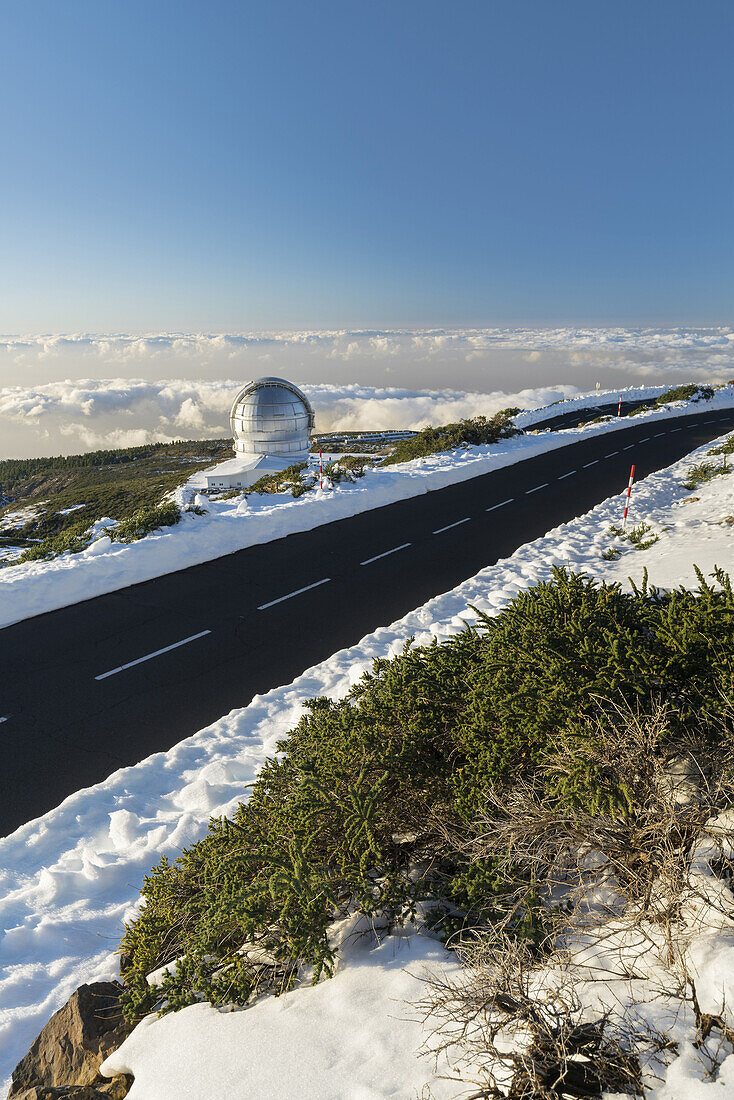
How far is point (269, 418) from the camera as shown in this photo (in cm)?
4250

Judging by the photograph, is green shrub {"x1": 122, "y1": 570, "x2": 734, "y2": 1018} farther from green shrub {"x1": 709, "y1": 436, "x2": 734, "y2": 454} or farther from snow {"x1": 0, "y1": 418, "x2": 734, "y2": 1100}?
green shrub {"x1": 709, "y1": 436, "x2": 734, "y2": 454}

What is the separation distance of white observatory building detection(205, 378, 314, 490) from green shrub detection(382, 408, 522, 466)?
17435 mm

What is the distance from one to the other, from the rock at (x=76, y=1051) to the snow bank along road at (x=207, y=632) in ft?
8.19

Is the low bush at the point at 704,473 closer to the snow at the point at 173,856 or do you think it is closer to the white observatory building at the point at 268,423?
the snow at the point at 173,856

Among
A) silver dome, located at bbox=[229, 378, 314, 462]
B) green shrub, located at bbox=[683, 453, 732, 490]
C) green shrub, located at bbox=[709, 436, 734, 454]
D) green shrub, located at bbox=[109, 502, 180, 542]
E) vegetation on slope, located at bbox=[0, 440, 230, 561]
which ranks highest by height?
silver dome, located at bbox=[229, 378, 314, 462]

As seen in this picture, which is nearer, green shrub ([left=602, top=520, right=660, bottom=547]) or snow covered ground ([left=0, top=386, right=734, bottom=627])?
snow covered ground ([left=0, top=386, right=734, bottom=627])

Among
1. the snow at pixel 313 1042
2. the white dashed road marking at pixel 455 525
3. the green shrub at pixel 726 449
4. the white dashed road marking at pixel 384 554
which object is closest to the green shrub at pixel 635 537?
the white dashed road marking at pixel 455 525

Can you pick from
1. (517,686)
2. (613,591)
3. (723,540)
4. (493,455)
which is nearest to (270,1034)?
(517,686)

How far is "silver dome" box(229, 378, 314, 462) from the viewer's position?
4262cm

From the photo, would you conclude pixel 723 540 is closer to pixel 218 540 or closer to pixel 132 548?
pixel 218 540

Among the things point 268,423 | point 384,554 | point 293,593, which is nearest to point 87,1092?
point 293,593

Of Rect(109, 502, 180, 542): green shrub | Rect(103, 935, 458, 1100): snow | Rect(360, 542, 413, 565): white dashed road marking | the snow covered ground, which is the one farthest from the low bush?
Rect(103, 935, 458, 1100): snow

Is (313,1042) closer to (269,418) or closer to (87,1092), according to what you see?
(87,1092)

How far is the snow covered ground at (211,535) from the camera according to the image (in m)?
9.81
